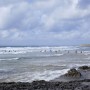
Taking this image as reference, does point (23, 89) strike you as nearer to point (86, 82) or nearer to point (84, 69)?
point (86, 82)

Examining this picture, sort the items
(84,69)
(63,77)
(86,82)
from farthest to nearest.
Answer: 1. (84,69)
2. (63,77)
3. (86,82)

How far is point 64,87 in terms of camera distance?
18.5m

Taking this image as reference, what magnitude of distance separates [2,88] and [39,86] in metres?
2.69

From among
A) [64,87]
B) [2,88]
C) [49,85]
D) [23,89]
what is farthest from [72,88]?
[2,88]

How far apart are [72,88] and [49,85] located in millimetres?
1957

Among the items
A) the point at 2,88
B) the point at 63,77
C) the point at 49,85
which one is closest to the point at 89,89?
the point at 49,85

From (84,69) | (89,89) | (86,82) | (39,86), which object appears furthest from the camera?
(84,69)

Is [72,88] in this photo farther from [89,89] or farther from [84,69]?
[84,69]

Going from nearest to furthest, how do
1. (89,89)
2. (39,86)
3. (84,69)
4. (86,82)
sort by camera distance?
(89,89)
(39,86)
(86,82)
(84,69)

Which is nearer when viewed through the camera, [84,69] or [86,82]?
[86,82]

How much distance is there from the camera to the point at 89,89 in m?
17.5

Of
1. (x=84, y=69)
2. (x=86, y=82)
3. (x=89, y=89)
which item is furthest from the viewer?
(x=84, y=69)

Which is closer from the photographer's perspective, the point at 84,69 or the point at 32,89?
the point at 32,89

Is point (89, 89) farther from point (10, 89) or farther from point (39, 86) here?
point (10, 89)
